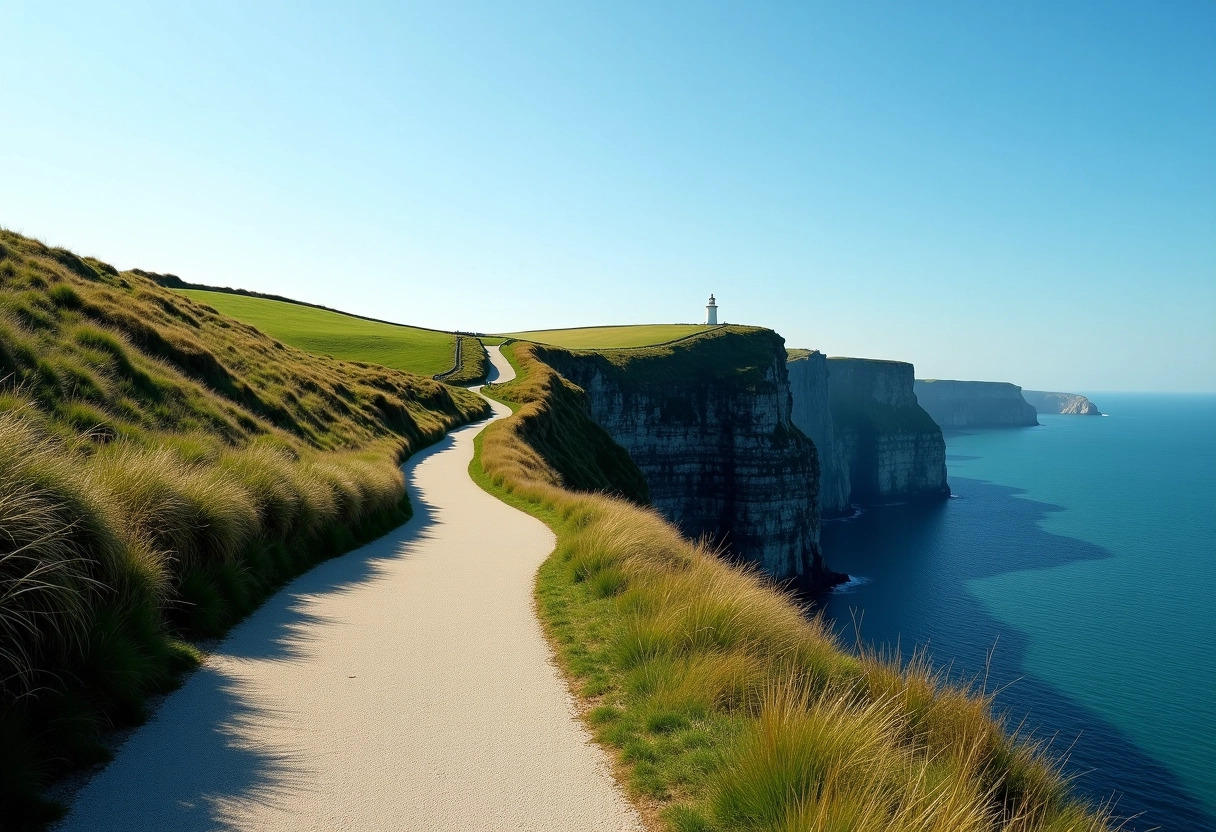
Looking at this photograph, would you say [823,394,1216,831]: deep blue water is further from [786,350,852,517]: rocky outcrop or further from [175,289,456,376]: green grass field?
[175,289,456,376]: green grass field

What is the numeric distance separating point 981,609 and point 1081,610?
7.74 m

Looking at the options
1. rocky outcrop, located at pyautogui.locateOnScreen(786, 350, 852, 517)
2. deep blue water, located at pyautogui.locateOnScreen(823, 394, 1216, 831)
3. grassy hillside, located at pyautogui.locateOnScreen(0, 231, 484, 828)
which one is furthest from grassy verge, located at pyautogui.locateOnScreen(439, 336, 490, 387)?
rocky outcrop, located at pyautogui.locateOnScreen(786, 350, 852, 517)

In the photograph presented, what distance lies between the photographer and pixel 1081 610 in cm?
5612

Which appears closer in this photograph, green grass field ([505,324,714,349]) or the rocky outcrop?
green grass field ([505,324,714,349])

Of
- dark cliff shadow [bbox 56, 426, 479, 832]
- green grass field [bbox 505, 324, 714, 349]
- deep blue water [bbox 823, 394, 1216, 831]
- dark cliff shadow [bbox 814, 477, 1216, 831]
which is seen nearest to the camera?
dark cliff shadow [bbox 56, 426, 479, 832]

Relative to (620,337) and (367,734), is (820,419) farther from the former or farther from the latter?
(367,734)

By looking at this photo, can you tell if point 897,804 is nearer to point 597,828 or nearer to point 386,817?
point 597,828

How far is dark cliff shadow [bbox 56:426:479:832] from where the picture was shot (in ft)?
13.7

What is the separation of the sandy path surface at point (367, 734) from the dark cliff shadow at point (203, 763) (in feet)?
0.04

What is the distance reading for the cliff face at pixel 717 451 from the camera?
2872 inches

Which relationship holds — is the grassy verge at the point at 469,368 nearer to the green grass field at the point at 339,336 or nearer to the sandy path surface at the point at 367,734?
the green grass field at the point at 339,336

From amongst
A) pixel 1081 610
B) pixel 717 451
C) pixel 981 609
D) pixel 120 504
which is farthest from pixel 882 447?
pixel 120 504

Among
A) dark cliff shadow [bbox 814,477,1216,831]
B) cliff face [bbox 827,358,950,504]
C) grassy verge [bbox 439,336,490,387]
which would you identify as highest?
grassy verge [bbox 439,336,490,387]

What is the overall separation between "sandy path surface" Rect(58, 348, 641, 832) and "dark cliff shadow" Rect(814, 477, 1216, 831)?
330cm
